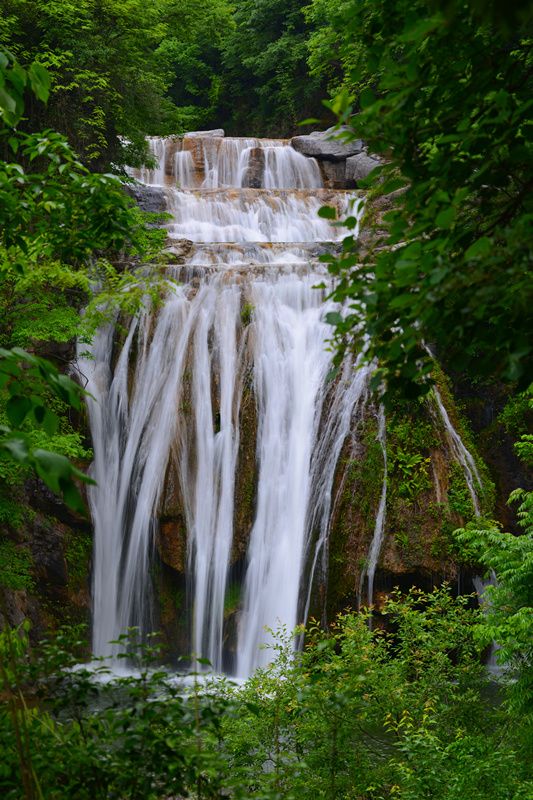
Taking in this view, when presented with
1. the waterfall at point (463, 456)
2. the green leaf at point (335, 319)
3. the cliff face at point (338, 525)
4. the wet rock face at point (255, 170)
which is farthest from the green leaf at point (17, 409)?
the wet rock face at point (255, 170)

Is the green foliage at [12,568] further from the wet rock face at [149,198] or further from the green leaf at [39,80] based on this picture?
the wet rock face at [149,198]

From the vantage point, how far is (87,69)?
13.5 meters

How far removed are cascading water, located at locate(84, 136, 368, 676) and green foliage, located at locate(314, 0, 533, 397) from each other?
25.9 feet

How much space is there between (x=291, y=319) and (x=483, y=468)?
13.8 feet

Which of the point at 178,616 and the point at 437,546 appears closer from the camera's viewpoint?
the point at 437,546

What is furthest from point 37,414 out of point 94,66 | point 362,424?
point 94,66

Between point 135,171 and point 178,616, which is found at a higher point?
point 135,171

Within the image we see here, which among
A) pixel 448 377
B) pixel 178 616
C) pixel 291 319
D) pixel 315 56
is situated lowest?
pixel 178 616

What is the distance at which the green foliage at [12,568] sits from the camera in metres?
7.41

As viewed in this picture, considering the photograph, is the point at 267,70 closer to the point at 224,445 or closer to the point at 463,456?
the point at 224,445

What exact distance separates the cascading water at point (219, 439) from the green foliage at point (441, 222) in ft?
25.9

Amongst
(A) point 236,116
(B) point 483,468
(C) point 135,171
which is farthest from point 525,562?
(A) point 236,116

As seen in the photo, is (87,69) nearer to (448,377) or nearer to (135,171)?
(135,171)

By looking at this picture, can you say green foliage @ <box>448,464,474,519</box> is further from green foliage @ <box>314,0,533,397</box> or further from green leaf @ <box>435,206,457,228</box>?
green leaf @ <box>435,206,457,228</box>
